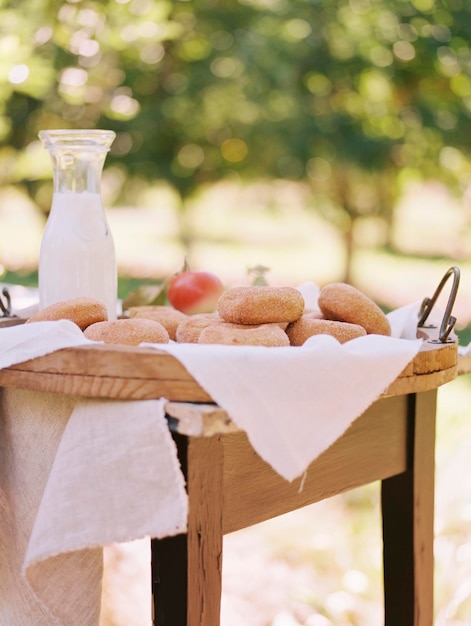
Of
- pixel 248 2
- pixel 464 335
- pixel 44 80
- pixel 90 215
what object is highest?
pixel 248 2

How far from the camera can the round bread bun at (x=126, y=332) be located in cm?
98

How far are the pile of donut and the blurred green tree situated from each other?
3.63m

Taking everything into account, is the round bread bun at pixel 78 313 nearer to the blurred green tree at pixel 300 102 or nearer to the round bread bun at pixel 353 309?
the round bread bun at pixel 353 309

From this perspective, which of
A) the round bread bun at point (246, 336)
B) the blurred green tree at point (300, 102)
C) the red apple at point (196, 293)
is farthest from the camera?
the blurred green tree at point (300, 102)

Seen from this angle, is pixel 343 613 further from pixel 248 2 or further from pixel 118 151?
pixel 248 2

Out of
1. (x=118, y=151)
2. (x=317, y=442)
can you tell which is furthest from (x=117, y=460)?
(x=118, y=151)

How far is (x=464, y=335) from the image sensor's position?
5.04 m

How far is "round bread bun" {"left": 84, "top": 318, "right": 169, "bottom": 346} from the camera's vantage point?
0.98m

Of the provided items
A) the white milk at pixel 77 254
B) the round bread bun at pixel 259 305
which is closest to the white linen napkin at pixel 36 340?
the round bread bun at pixel 259 305

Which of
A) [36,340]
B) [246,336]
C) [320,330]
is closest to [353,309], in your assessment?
[320,330]

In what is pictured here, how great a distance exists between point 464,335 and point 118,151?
2529 mm

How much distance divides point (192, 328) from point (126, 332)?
0.12 meters

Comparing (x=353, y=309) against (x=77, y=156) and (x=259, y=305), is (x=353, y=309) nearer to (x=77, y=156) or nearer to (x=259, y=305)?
(x=259, y=305)

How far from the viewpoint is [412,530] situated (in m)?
1.21
